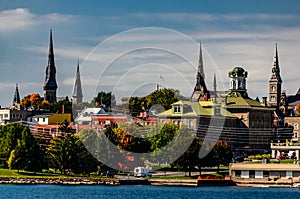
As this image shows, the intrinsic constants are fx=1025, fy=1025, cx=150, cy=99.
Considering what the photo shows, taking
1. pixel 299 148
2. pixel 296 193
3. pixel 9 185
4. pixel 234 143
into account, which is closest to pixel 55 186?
pixel 9 185

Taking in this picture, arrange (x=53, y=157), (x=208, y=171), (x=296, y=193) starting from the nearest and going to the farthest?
(x=296, y=193) → (x=53, y=157) → (x=208, y=171)

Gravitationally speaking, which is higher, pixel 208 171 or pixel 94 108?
pixel 94 108

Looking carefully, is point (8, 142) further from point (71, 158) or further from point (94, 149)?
point (94, 149)

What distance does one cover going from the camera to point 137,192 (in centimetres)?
8681

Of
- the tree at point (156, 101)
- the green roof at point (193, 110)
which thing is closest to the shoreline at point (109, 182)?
the green roof at point (193, 110)

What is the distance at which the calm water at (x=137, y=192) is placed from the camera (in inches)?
3281

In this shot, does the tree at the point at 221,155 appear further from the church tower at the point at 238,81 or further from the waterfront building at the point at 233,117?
the church tower at the point at 238,81

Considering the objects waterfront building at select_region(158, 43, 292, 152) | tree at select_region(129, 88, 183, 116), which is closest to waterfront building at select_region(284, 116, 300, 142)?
waterfront building at select_region(158, 43, 292, 152)

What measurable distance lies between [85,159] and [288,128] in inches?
2748

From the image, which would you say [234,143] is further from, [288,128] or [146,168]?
[146,168]

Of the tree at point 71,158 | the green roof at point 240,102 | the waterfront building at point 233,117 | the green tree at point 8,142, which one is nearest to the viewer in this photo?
the tree at point 71,158

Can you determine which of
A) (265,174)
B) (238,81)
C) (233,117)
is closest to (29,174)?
(265,174)

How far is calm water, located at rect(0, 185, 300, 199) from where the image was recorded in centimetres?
8334

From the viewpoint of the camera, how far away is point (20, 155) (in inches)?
4008
